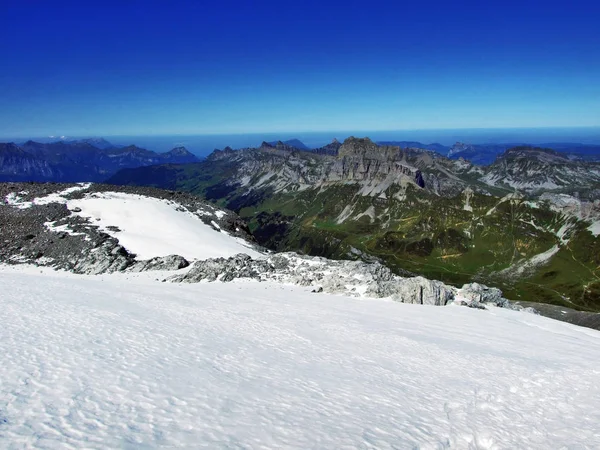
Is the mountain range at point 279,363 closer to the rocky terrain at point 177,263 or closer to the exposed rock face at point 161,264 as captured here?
the rocky terrain at point 177,263

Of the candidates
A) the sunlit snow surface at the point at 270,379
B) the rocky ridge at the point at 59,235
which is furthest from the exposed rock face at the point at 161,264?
the sunlit snow surface at the point at 270,379

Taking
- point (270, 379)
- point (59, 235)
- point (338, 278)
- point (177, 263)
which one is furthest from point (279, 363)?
point (59, 235)

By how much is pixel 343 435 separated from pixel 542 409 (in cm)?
1169

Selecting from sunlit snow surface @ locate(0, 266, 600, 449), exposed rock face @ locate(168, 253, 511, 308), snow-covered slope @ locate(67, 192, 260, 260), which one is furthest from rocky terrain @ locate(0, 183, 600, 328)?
sunlit snow surface @ locate(0, 266, 600, 449)

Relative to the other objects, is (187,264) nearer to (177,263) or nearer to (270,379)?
(177,263)

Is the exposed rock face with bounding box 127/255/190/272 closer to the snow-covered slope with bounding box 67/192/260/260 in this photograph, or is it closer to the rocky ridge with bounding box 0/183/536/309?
the rocky ridge with bounding box 0/183/536/309

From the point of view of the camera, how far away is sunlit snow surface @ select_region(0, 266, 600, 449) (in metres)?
11.8

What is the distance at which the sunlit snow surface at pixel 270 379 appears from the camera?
11.8m

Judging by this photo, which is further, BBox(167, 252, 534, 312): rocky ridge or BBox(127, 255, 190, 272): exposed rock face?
BBox(127, 255, 190, 272): exposed rock face

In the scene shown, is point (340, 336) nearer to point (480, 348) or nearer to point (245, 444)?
point (480, 348)

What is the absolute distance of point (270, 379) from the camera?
1742 centimetres

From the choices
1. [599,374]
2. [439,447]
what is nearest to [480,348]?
[599,374]

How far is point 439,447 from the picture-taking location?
42.3 ft

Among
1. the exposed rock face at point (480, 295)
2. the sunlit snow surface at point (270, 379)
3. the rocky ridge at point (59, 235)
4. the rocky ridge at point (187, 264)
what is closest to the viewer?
the sunlit snow surface at point (270, 379)
